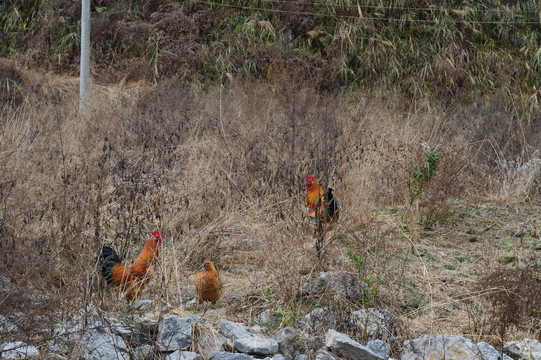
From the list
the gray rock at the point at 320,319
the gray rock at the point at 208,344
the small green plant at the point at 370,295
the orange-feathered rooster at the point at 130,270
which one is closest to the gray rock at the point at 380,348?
the gray rock at the point at 320,319

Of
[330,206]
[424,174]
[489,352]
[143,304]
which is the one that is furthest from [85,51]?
[489,352]

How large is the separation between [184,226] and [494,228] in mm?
3088

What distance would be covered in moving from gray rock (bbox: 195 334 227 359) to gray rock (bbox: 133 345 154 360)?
9.4 inches

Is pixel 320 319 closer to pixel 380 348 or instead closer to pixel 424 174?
pixel 380 348

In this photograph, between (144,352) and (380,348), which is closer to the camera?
(144,352)

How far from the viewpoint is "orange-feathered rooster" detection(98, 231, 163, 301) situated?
347 centimetres

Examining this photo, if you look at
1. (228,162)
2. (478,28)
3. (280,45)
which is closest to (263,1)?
(280,45)

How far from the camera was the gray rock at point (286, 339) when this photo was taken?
9.91 feet

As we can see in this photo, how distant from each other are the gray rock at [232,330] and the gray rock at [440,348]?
0.86 meters

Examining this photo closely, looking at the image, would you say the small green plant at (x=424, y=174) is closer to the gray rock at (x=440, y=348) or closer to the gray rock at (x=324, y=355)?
the gray rock at (x=440, y=348)

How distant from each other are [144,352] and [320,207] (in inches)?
75.7

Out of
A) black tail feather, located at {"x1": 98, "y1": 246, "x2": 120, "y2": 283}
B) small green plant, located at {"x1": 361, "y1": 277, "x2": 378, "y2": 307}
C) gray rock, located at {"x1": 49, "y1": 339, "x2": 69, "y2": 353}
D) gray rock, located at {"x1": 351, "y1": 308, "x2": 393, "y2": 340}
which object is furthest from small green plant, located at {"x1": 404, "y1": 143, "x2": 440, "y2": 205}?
gray rock, located at {"x1": 49, "y1": 339, "x2": 69, "y2": 353}

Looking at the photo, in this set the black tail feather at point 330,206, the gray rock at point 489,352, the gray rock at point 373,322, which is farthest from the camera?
the black tail feather at point 330,206

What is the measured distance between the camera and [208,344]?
2947mm
